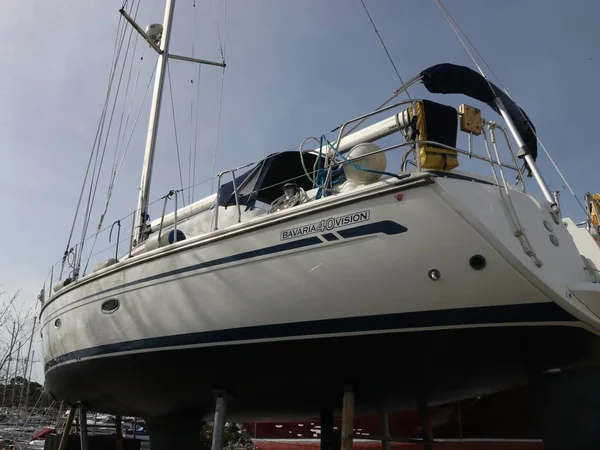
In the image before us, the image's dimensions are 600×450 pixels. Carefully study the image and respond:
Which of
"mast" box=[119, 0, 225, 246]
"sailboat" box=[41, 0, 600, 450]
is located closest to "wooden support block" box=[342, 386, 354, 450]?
"sailboat" box=[41, 0, 600, 450]

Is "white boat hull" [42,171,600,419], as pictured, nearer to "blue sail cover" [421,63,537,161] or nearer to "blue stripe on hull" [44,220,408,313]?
"blue stripe on hull" [44,220,408,313]

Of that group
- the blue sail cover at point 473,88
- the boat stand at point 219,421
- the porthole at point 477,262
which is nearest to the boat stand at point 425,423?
the boat stand at point 219,421

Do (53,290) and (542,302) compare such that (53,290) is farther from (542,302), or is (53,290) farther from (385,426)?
(542,302)

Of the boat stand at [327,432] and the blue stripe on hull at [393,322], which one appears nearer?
the blue stripe on hull at [393,322]

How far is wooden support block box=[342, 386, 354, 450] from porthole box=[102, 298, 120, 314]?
283cm

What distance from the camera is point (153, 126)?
9.20 metres

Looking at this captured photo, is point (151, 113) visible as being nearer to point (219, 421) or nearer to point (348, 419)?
point (219, 421)

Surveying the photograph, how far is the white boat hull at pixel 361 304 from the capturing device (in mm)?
3629

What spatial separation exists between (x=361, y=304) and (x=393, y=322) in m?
0.29

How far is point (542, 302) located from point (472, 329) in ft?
1.72

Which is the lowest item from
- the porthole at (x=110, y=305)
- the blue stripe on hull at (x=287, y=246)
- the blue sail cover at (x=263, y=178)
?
the porthole at (x=110, y=305)

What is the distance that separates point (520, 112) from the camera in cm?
570

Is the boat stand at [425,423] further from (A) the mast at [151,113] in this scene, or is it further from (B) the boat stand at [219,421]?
(A) the mast at [151,113]

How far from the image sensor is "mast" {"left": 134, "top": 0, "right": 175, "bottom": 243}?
26.9 ft
